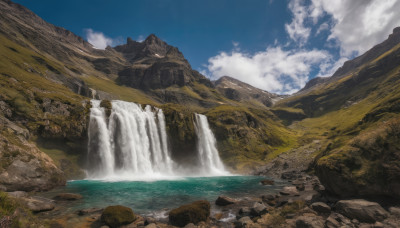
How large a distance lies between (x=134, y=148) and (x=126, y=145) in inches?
101

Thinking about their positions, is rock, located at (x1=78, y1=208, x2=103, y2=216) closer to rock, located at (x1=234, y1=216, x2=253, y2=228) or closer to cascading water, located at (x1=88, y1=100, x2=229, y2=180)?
rock, located at (x1=234, y1=216, x2=253, y2=228)

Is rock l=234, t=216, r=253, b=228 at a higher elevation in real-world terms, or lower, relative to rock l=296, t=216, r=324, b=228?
lower

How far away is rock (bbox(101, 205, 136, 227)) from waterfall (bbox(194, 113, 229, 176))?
5658 cm

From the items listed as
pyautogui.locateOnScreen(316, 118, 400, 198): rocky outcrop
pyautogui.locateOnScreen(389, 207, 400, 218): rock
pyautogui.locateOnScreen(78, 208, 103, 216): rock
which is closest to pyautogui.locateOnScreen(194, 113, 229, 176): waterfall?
pyautogui.locateOnScreen(78, 208, 103, 216): rock

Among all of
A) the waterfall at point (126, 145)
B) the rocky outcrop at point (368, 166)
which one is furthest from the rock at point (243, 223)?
the waterfall at point (126, 145)

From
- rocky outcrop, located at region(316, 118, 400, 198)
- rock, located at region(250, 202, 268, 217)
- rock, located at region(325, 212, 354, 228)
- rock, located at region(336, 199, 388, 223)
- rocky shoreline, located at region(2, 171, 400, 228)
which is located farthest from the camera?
rock, located at region(250, 202, 268, 217)

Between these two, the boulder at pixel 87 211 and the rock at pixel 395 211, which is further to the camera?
the boulder at pixel 87 211

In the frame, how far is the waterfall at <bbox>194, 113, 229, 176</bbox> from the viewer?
74.6 metres

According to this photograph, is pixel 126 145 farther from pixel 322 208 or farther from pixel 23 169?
pixel 322 208

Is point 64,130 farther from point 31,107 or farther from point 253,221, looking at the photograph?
point 253,221

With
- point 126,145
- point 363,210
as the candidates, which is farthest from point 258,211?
point 126,145

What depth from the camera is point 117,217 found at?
54.7 ft

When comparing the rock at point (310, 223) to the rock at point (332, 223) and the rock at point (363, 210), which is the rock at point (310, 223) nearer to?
the rock at point (332, 223)

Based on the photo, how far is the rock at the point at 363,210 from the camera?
1357cm
